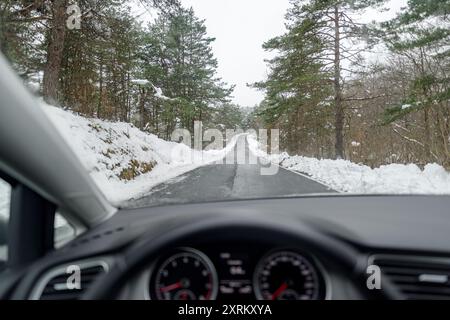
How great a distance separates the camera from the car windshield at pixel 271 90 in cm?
909

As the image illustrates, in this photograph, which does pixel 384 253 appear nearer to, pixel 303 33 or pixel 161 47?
pixel 303 33

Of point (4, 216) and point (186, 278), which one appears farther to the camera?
point (4, 216)

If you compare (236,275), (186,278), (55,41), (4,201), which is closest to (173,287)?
(186,278)

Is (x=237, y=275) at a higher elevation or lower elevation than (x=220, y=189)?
lower

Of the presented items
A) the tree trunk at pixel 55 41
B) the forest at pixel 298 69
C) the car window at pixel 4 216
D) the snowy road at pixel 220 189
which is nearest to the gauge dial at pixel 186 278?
the car window at pixel 4 216

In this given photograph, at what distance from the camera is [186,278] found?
1839 mm

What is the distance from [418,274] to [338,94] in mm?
19473

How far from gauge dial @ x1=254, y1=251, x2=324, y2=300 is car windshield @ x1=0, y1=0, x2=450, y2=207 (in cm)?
128

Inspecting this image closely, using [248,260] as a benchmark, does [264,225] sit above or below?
above

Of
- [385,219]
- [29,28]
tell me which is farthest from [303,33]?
[385,219]

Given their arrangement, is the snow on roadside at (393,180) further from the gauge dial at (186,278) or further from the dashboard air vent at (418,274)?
the gauge dial at (186,278)

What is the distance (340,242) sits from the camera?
5.87ft

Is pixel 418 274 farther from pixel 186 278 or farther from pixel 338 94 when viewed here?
pixel 338 94

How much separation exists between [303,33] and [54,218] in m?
19.2
